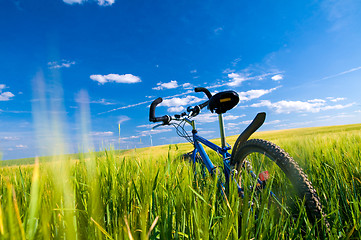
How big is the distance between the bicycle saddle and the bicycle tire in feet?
2.11

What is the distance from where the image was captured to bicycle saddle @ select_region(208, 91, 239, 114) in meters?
2.22

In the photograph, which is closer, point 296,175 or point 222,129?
point 296,175

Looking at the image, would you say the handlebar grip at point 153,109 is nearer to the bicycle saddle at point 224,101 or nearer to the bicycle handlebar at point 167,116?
the bicycle handlebar at point 167,116

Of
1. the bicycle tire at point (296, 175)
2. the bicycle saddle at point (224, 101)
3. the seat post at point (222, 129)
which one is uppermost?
the bicycle saddle at point (224, 101)

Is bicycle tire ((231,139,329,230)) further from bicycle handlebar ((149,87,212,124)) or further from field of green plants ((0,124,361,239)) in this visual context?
bicycle handlebar ((149,87,212,124))

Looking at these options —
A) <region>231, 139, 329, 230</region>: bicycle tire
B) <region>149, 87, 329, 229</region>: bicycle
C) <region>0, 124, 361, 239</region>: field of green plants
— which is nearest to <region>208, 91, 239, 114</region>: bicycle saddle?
<region>149, 87, 329, 229</region>: bicycle

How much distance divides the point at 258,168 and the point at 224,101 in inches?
31.4

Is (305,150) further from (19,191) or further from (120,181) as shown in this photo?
(19,191)

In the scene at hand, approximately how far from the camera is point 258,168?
1.97 meters

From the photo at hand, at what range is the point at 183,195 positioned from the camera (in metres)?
1.04

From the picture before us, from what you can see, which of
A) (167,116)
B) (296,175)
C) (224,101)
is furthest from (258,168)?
(167,116)

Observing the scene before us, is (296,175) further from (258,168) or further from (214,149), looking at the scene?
(214,149)

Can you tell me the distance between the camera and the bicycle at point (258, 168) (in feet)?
4.19

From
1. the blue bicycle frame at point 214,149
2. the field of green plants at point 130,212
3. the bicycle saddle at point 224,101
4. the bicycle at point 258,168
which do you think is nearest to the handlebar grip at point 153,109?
the bicycle at point 258,168
